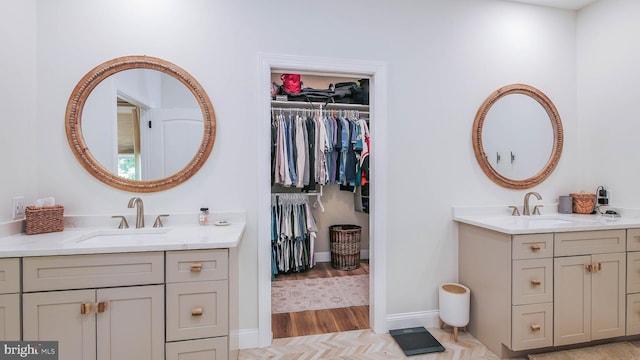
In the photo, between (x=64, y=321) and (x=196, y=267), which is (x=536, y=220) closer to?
(x=196, y=267)

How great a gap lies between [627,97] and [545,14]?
924 mm

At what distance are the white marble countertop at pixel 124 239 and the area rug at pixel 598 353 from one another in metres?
2.11

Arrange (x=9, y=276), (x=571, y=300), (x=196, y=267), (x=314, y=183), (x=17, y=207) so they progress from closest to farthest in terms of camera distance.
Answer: (x=9, y=276) < (x=196, y=267) < (x=17, y=207) < (x=571, y=300) < (x=314, y=183)

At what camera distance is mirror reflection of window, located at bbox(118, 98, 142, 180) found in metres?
1.97

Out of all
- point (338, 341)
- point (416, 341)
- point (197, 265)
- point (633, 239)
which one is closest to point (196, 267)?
point (197, 265)

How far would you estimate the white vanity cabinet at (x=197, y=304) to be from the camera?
1.47 m

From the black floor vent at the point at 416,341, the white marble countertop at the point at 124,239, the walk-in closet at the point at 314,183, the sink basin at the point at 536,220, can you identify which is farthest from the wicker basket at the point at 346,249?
the white marble countertop at the point at 124,239

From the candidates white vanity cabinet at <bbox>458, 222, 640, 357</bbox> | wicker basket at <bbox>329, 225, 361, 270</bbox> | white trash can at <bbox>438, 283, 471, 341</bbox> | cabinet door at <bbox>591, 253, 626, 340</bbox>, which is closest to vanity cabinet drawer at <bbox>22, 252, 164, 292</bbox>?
white trash can at <bbox>438, 283, 471, 341</bbox>

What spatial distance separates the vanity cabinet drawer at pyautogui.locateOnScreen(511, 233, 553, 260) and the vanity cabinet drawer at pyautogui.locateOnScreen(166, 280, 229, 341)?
173 cm

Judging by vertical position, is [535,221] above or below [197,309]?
above

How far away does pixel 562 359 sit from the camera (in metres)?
1.93

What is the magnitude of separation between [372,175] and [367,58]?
0.88 metres

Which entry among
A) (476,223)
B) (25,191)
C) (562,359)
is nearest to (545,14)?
(476,223)

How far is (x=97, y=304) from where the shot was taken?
4.59 feet
